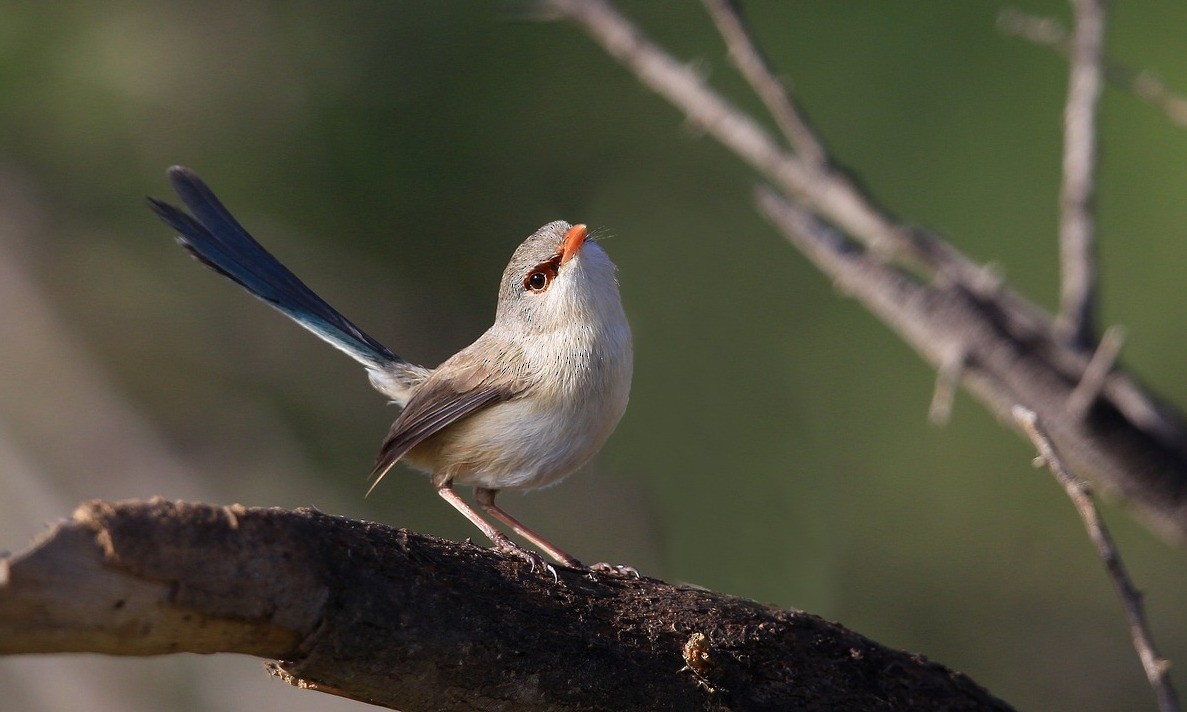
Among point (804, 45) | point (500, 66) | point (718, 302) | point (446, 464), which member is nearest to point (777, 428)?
point (718, 302)

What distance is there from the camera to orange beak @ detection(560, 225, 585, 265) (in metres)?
4.34

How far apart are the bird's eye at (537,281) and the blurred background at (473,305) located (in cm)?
391

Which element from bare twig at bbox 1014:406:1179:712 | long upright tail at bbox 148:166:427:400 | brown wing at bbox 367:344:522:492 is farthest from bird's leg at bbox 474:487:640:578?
bare twig at bbox 1014:406:1179:712

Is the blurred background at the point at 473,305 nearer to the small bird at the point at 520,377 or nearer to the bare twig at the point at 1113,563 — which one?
the small bird at the point at 520,377

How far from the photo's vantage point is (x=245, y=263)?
4.84 meters

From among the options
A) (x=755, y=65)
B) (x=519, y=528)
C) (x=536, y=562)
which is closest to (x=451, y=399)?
(x=519, y=528)

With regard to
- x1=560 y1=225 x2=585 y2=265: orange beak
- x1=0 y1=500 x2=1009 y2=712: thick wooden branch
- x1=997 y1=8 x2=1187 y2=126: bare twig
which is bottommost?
x1=0 y1=500 x2=1009 y2=712: thick wooden branch

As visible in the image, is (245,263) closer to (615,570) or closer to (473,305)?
(615,570)

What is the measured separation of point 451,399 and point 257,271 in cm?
113

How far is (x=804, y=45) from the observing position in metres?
8.29

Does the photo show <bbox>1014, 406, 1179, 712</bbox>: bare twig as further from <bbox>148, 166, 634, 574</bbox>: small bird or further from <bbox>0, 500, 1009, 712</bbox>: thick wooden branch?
<bbox>148, 166, 634, 574</bbox>: small bird

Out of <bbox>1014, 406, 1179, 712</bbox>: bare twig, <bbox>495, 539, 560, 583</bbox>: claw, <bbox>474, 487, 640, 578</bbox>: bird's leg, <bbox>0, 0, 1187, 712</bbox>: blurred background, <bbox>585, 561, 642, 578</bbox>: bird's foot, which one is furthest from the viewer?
<bbox>0, 0, 1187, 712</bbox>: blurred background

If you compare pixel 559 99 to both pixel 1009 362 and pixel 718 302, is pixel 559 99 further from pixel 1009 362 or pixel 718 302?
pixel 1009 362

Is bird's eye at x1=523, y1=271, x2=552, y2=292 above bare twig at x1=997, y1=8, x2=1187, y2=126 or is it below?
below
